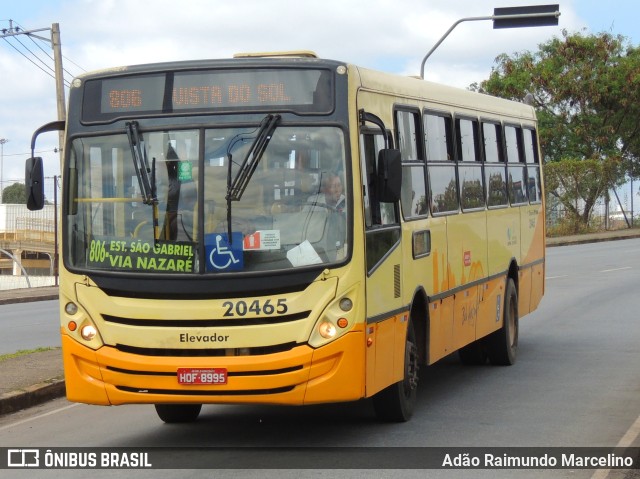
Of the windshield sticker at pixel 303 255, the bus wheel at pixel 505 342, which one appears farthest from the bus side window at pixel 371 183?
the bus wheel at pixel 505 342

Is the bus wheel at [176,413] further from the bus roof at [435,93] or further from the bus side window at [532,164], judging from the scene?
the bus side window at [532,164]

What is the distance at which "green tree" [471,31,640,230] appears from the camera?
2160 inches

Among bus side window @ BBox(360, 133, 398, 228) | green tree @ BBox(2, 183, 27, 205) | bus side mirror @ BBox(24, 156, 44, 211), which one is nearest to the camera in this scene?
bus side window @ BBox(360, 133, 398, 228)

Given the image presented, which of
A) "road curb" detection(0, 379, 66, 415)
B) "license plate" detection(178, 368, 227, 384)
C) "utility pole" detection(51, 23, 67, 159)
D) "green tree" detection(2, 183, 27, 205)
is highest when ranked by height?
"green tree" detection(2, 183, 27, 205)

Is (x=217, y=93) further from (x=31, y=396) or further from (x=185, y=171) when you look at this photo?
(x=31, y=396)

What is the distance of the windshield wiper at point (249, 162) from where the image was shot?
30.5ft

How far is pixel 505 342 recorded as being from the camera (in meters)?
14.7

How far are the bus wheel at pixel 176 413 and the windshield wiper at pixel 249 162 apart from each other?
2.20m

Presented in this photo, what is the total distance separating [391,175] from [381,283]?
2.75ft

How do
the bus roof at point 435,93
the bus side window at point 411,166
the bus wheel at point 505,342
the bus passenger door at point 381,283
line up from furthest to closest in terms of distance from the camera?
the bus wheel at point 505,342 < the bus side window at point 411,166 < the bus roof at point 435,93 < the bus passenger door at point 381,283

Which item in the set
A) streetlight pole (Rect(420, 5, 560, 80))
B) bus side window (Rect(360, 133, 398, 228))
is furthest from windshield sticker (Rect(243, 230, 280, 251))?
streetlight pole (Rect(420, 5, 560, 80))

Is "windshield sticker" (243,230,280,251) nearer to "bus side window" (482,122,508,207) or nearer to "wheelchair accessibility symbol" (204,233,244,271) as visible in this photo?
"wheelchair accessibility symbol" (204,233,244,271)

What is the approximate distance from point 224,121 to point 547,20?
18326 millimetres

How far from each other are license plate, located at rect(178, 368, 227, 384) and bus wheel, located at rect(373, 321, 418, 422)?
5.99ft
